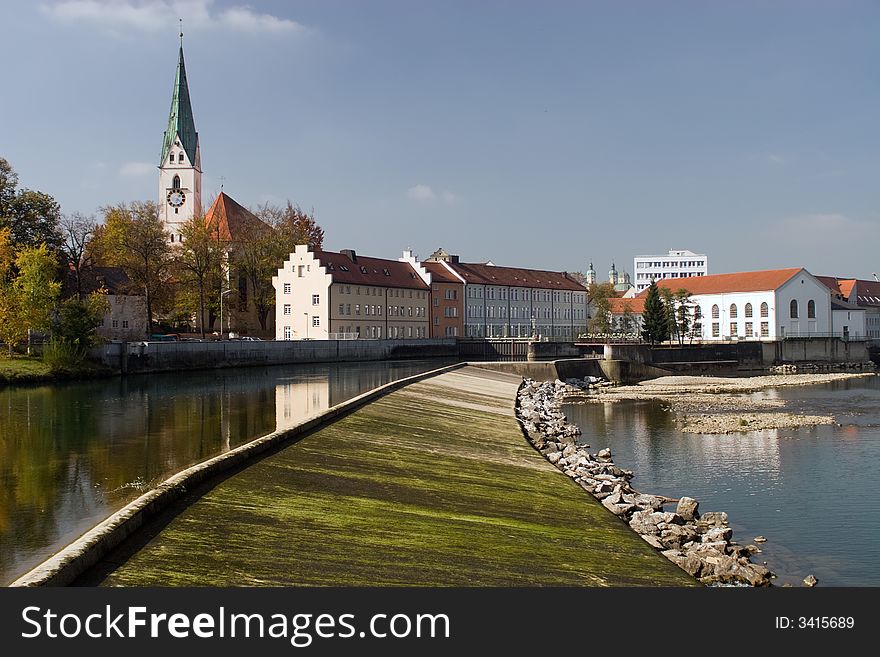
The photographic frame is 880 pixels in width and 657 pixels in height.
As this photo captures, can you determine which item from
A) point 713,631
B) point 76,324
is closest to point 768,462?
point 713,631

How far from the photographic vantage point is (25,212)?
218ft

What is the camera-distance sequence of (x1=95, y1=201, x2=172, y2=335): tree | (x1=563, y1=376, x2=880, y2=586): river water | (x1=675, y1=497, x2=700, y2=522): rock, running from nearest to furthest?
(x1=563, y1=376, x2=880, y2=586): river water < (x1=675, y1=497, x2=700, y2=522): rock < (x1=95, y1=201, x2=172, y2=335): tree

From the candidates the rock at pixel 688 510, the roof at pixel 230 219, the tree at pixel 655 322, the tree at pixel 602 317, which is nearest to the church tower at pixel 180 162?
the roof at pixel 230 219

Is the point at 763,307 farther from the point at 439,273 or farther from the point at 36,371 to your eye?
the point at 36,371

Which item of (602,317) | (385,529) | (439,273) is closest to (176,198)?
(439,273)

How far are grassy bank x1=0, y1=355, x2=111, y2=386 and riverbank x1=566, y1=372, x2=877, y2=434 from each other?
3168 cm

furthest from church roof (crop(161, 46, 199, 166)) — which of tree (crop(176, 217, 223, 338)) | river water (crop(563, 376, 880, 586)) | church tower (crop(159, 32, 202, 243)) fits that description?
river water (crop(563, 376, 880, 586))

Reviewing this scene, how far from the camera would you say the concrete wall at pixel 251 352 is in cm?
5797

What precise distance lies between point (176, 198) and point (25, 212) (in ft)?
146

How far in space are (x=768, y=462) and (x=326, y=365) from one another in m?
48.7

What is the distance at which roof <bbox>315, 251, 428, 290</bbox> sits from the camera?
8200cm

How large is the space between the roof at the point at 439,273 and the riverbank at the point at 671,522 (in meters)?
67.6

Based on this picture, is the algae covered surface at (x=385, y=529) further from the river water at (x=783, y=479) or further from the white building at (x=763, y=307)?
the white building at (x=763, y=307)

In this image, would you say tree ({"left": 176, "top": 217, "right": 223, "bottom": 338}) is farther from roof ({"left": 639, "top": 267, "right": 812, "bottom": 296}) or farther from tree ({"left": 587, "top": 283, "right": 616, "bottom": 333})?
roof ({"left": 639, "top": 267, "right": 812, "bottom": 296})
